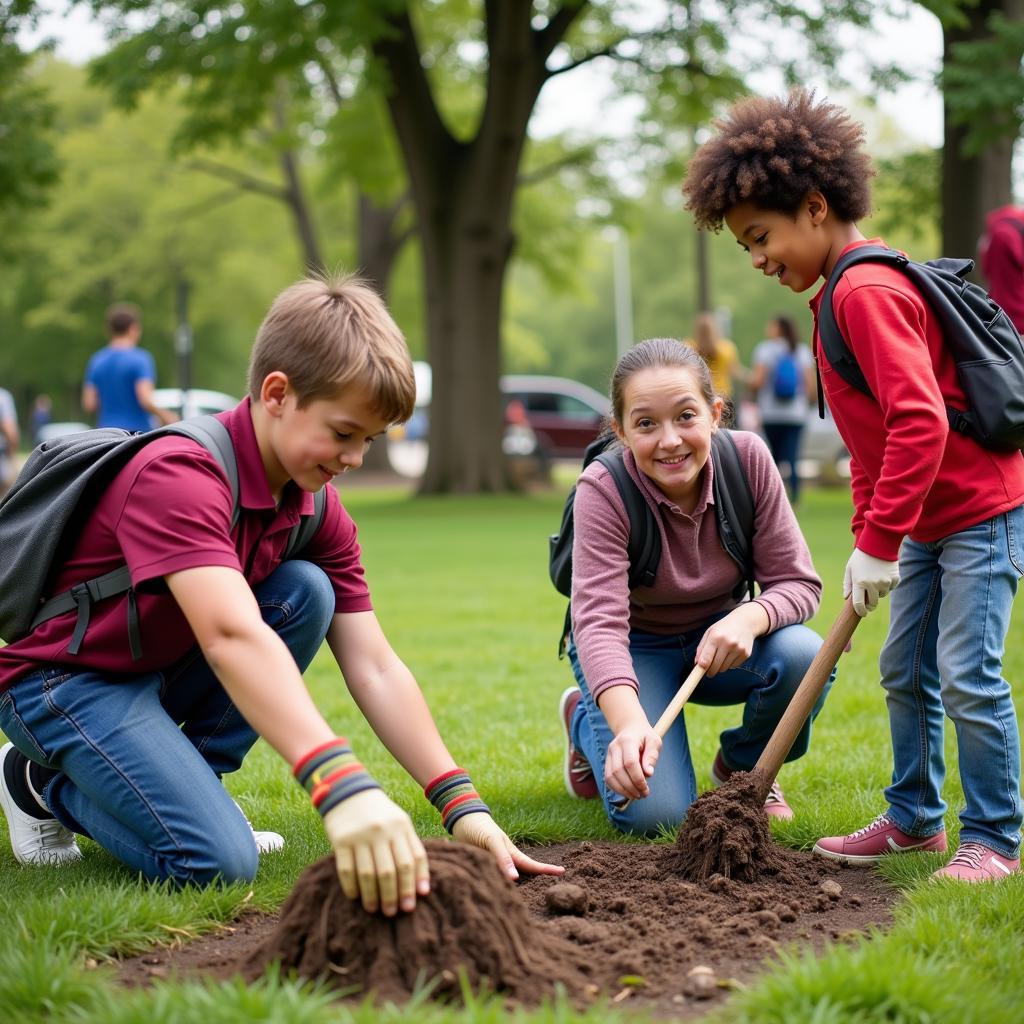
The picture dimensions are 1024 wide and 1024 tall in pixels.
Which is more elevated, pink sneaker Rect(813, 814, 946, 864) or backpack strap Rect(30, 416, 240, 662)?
backpack strap Rect(30, 416, 240, 662)

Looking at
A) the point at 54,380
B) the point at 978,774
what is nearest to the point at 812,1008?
the point at 978,774

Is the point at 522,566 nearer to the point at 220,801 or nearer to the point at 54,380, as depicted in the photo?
the point at 220,801

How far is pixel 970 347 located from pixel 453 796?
5.67 feet

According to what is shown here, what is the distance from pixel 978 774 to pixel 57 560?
2.42m

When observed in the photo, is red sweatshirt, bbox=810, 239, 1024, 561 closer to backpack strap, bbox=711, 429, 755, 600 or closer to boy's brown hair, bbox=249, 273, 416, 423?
backpack strap, bbox=711, 429, 755, 600

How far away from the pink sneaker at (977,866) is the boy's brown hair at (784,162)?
169cm

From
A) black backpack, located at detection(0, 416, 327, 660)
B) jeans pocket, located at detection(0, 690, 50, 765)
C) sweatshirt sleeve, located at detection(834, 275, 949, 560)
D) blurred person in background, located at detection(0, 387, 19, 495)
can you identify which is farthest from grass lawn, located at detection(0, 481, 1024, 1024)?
blurred person in background, located at detection(0, 387, 19, 495)

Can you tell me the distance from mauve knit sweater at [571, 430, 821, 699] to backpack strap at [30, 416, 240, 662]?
1182 mm

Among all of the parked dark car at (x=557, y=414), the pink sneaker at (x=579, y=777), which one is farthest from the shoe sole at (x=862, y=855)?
the parked dark car at (x=557, y=414)

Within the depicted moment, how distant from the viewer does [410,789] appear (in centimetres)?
430

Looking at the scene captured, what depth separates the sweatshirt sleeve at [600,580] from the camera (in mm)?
3816

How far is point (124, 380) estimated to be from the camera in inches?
426

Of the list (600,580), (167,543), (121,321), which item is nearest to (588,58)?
(121,321)

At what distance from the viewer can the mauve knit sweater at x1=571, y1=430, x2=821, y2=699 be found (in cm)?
395
